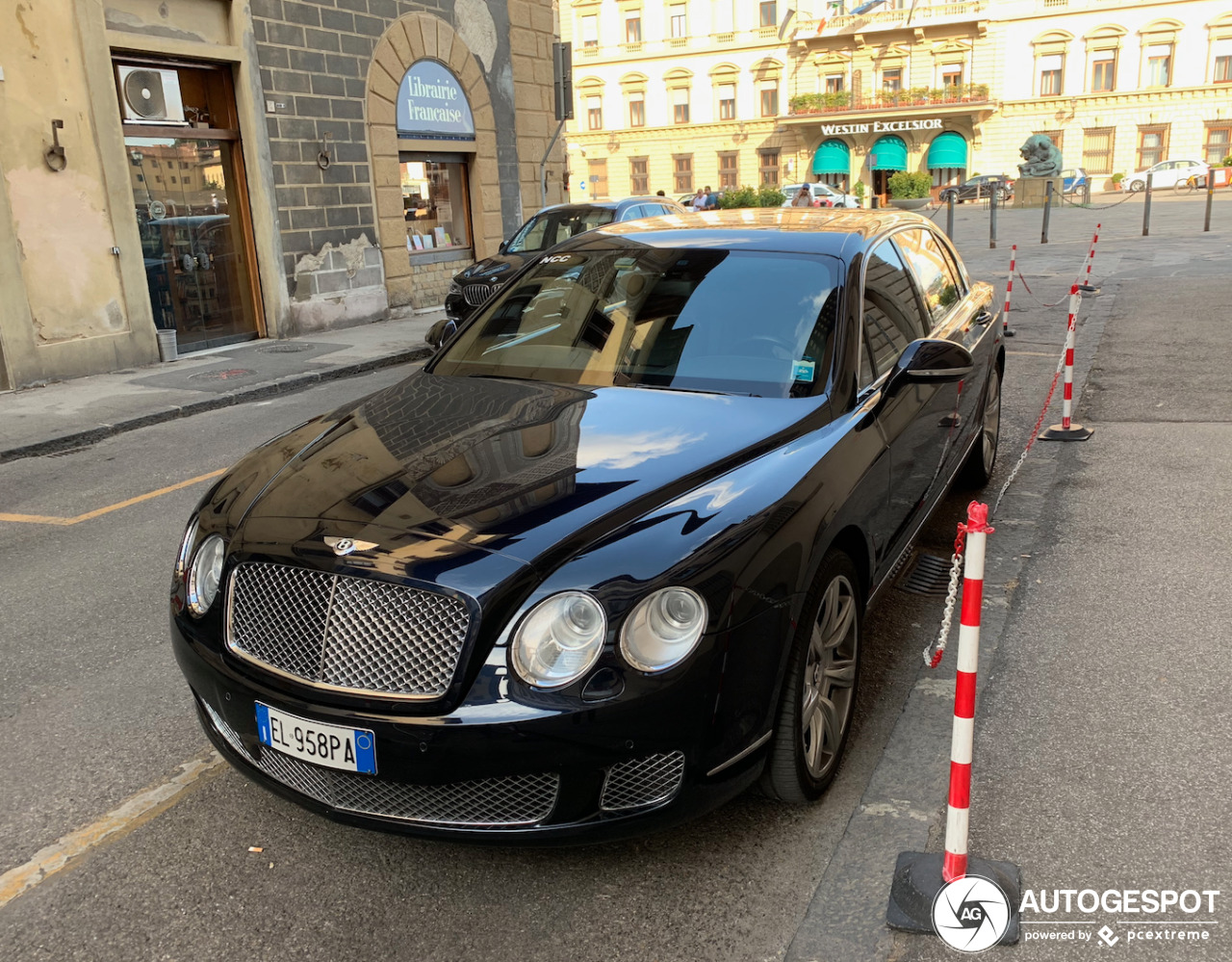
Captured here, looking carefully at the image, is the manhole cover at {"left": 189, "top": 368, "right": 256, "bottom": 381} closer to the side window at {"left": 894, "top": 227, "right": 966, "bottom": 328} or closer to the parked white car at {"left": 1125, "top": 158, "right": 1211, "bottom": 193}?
the side window at {"left": 894, "top": 227, "right": 966, "bottom": 328}

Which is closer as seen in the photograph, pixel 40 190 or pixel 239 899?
pixel 239 899

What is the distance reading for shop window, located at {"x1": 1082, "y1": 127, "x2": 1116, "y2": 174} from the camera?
182 ft

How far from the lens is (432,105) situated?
16.4m

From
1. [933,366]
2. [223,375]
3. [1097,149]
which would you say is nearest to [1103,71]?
[1097,149]

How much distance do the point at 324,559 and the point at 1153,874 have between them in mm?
2244

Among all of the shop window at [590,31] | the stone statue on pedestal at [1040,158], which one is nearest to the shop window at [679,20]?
the shop window at [590,31]

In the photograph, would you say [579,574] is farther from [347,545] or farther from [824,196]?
[824,196]

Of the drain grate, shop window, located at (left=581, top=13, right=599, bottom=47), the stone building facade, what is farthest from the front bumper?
shop window, located at (left=581, top=13, right=599, bottom=47)

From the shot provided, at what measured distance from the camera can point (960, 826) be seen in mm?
2584

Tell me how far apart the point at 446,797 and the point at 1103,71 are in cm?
6239

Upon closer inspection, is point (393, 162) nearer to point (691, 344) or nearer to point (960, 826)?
point (691, 344)

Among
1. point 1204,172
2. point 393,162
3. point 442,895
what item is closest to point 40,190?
point 393,162

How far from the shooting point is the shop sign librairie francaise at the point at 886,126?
189ft

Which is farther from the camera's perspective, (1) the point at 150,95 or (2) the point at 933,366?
(1) the point at 150,95
